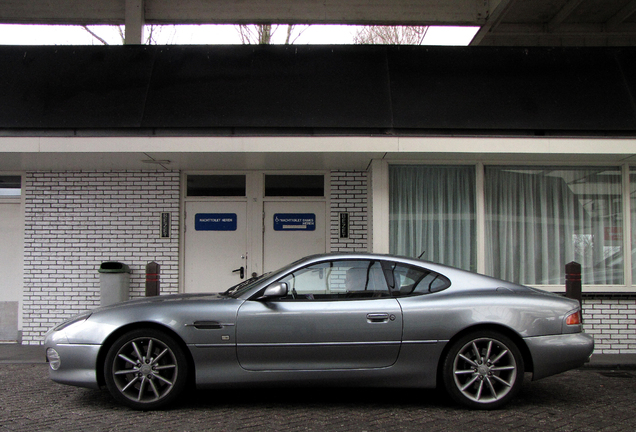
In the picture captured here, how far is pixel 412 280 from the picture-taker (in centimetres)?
489

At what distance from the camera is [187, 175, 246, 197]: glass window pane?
846 cm

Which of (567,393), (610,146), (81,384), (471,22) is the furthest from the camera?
(471,22)

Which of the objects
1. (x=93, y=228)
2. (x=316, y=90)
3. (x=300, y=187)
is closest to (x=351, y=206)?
(x=300, y=187)

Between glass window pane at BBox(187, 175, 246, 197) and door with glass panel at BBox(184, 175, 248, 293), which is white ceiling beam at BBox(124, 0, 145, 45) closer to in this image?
glass window pane at BBox(187, 175, 246, 197)

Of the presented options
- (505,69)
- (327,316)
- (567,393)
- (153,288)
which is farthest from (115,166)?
(567,393)

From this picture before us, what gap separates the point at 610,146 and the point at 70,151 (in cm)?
707

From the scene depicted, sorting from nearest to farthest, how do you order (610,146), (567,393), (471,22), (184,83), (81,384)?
1. (81,384)
2. (567,393)
3. (610,146)
4. (184,83)
5. (471,22)

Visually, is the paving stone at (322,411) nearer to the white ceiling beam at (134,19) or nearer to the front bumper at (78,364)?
the front bumper at (78,364)

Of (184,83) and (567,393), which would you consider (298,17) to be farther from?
(567,393)

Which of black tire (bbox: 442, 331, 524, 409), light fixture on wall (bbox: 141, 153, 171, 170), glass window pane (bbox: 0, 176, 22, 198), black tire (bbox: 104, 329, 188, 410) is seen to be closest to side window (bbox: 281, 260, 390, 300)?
black tire (bbox: 442, 331, 524, 409)

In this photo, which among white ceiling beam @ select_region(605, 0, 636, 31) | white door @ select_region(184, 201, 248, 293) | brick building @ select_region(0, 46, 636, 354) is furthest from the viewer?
white ceiling beam @ select_region(605, 0, 636, 31)

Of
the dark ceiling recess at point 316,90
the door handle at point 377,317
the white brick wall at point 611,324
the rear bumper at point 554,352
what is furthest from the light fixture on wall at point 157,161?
the white brick wall at point 611,324

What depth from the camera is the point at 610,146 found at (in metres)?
6.98

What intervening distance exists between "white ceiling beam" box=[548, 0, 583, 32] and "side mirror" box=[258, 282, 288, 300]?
699cm
